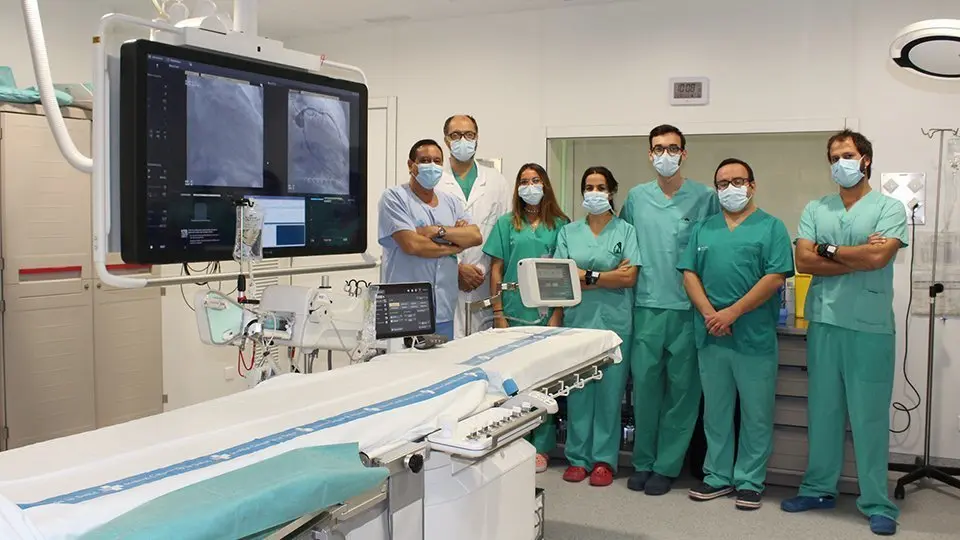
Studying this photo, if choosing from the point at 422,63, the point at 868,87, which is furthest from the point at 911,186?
the point at 422,63

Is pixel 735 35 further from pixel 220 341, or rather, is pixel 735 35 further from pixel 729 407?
pixel 220 341

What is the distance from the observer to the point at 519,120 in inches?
214

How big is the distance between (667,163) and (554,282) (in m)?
1.31

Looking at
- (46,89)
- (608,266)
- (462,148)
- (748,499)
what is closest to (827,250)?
(608,266)

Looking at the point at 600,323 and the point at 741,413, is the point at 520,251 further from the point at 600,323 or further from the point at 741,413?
the point at 741,413

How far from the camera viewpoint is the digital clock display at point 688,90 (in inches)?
195

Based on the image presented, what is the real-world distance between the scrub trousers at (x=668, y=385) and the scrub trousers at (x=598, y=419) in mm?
96

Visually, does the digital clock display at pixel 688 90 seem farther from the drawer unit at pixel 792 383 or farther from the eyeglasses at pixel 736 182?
the drawer unit at pixel 792 383

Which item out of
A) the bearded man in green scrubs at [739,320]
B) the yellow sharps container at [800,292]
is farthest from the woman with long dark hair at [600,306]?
the yellow sharps container at [800,292]

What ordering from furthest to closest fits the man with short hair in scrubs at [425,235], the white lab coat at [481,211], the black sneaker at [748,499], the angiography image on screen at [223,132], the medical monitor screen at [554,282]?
the white lab coat at [481,211] → the black sneaker at [748,499] → the man with short hair in scrubs at [425,235] → the medical monitor screen at [554,282] → the angiography image on screen at [223,132]

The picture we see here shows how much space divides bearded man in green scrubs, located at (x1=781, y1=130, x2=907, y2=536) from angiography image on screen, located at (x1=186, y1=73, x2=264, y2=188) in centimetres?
259

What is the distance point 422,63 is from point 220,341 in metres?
3.82

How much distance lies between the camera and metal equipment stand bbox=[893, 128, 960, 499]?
13.4 feet


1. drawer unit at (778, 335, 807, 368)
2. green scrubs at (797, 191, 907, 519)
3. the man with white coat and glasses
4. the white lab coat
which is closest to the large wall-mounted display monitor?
the man with white coat and glasses
